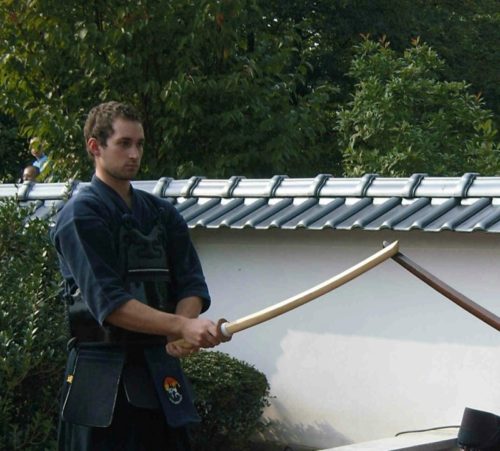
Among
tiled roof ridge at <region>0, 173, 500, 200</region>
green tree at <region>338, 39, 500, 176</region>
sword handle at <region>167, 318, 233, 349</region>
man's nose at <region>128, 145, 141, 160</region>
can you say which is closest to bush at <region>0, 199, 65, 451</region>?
tiled roof ridge at <region>0, 173, 500, 200</region>

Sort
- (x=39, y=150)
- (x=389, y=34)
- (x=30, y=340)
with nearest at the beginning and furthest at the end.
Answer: (x=30, y=340)
(x=39, y=150)
(x=389, y=34)

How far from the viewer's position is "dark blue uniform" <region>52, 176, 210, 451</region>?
386 centimetres

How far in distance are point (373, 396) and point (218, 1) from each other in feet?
18.7

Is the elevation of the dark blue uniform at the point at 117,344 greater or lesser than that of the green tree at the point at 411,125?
lesser

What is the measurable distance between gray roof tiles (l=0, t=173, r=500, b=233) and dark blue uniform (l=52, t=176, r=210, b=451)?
299 cm

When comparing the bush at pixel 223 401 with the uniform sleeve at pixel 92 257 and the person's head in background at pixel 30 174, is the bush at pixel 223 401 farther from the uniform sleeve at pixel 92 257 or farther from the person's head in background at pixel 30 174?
the person's head in background at pixel 30 174

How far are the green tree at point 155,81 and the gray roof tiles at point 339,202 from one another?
11.9 feet

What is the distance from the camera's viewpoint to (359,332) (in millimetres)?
7574

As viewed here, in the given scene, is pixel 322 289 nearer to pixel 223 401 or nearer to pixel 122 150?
pixel 122 150

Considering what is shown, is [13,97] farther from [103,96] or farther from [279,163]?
[279,163]

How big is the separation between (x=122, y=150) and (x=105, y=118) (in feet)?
0.41

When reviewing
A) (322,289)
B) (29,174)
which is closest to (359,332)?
(322,289)

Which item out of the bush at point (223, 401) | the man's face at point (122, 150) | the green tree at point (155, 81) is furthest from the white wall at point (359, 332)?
the green tree at point (155, 81)

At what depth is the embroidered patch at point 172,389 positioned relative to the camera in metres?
3.96
